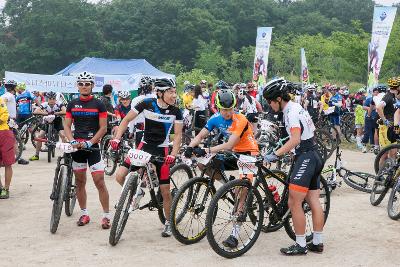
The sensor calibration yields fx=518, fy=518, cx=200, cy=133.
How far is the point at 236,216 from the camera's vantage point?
19.8ft

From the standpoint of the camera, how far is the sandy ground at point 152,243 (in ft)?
18.7

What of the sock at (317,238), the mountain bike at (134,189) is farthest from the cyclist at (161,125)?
the sock at (317,238)

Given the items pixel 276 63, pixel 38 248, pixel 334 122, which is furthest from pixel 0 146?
pixel 276 63

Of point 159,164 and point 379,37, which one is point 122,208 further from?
point 379,37

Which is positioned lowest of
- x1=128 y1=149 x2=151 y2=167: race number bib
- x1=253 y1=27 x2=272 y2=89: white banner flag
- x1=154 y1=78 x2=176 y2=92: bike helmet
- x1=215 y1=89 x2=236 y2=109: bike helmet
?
x1=128 y1=149 x2=151 y2=167: race number bib

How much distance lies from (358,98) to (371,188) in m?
13.9

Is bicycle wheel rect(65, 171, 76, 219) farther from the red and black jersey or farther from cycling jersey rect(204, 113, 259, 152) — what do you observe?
cycling jersey rect(204, 113, 259, 152)

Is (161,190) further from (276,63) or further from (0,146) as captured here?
(276,63)

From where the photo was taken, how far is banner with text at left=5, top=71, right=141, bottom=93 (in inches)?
869

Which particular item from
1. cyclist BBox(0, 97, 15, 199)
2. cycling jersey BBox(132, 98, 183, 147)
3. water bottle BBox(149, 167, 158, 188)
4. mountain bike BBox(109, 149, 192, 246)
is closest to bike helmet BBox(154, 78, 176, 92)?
cycling jersey BBox(132, 98, 183, 147)

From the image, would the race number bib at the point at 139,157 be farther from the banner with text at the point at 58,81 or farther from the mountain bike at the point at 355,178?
the banner with text at the point at 58,81

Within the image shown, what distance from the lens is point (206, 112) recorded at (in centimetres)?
1745

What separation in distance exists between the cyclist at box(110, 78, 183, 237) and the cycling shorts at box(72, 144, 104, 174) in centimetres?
47

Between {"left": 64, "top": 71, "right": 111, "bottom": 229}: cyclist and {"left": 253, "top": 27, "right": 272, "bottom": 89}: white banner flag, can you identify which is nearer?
{"left": 64, "top": 71, "right": 111, "bottom": 229}: cyclist
